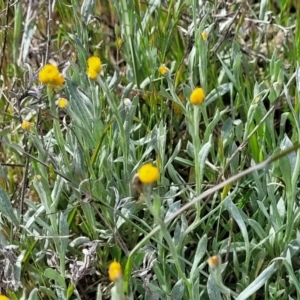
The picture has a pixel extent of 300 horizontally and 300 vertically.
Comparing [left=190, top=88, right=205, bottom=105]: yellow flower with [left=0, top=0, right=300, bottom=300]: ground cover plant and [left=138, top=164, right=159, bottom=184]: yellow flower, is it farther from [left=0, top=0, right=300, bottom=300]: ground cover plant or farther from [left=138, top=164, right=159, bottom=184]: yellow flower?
[left=138, top=164, right=159, bottom=184]: yellow flower

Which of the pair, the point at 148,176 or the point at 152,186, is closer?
the point at 148,176

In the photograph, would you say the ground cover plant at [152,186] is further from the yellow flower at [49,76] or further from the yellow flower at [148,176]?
the yellow flower at [148,176]

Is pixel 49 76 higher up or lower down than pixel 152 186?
higher up

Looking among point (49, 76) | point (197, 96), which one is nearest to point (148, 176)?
point (197, 96)

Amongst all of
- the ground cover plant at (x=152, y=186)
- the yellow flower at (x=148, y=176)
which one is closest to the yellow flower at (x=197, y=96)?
the ground cover plant at (x=152, y=186)

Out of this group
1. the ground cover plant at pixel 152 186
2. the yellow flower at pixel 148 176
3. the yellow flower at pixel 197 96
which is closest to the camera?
the yellow flower at pixel 148 176

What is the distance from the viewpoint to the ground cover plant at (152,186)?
1.03 m

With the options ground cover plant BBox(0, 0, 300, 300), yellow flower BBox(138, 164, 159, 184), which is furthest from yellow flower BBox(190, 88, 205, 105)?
yellow flower BBox(138, 164, 159, 184)

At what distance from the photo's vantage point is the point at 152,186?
3.10 feet

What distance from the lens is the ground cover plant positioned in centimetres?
103

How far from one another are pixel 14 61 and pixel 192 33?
47 centimetres

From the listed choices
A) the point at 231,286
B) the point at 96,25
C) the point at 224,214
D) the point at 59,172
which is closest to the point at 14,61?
the point at 96,25

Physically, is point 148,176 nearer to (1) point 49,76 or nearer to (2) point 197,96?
(2) point 197,96

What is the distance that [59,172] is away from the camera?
3.56 feet
